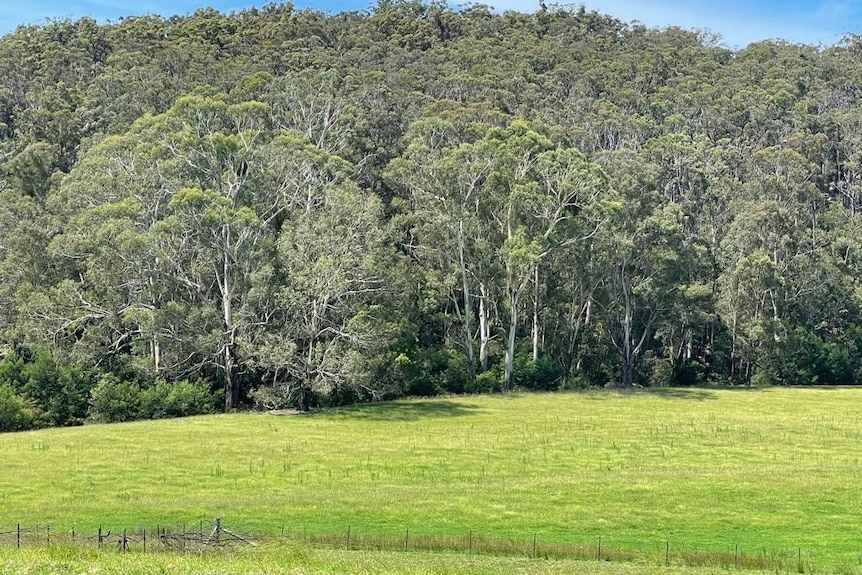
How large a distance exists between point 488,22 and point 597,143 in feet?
256

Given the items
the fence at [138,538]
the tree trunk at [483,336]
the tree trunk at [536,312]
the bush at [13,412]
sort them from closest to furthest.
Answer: the fence at [138,538], the bush at [13,412], the tree trunk at [483,336], the tree trunk at [536,312]

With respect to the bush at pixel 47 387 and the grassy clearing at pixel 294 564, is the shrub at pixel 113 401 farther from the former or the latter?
the grassy clearing at pixel 294 564

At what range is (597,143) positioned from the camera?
345ft

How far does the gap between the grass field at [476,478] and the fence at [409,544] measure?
368 mm

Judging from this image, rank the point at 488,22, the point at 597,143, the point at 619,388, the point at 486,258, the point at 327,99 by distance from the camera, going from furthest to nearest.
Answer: the point at 488,22
the point at 597,143
the point at 327,99
the point at 619,388
the point at 486,258

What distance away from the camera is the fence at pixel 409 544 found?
21953 mm

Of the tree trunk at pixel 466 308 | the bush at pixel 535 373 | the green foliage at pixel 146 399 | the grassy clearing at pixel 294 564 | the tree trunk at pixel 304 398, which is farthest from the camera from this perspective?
the bush at pixel 535 373

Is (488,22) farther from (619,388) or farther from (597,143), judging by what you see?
(619,388)

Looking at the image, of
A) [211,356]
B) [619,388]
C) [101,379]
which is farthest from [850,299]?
[101,379]

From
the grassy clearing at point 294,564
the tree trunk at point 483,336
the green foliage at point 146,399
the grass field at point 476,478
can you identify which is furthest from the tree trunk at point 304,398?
the grassy clearing at point 294,564

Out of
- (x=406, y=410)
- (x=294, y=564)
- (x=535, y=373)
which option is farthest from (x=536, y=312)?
(x=294, y=564)

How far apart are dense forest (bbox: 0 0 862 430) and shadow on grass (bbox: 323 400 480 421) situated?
1592mm

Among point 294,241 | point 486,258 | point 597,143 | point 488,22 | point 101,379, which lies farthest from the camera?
point 488,22

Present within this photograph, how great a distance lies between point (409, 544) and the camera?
77.2ft
